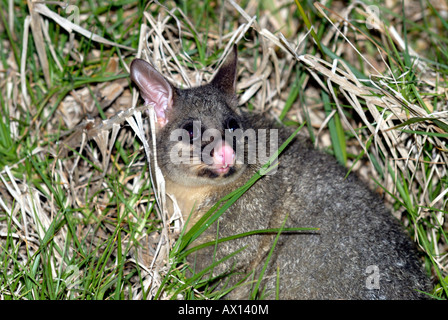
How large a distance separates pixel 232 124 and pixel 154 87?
81 centimetres

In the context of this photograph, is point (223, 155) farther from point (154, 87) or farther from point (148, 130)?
point (148, 130)

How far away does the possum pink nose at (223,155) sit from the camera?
4105 millimetres

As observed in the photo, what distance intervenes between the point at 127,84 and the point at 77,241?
6.27 feet

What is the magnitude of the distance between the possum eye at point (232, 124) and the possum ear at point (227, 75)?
420 millimetres

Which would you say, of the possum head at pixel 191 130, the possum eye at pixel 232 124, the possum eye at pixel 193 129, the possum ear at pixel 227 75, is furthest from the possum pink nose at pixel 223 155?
the possum ear at pixel 227 75

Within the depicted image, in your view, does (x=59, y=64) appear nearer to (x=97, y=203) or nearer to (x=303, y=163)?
(x=97, y=203)

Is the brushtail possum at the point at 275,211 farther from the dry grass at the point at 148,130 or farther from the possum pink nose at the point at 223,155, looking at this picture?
the dry grass at the point at 148,130

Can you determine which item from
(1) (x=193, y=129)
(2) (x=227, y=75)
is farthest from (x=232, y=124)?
(2) (x=227, y=75)

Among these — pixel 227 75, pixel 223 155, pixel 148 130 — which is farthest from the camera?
pixel 148 130

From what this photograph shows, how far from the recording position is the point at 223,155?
162 inches

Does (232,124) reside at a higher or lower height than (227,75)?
lower

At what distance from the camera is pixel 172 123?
455cm

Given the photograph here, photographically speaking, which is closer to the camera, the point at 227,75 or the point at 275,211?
the point at 275,211

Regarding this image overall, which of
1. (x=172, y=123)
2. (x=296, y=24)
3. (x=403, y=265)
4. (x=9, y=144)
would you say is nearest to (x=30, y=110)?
(x=9, y=144)
